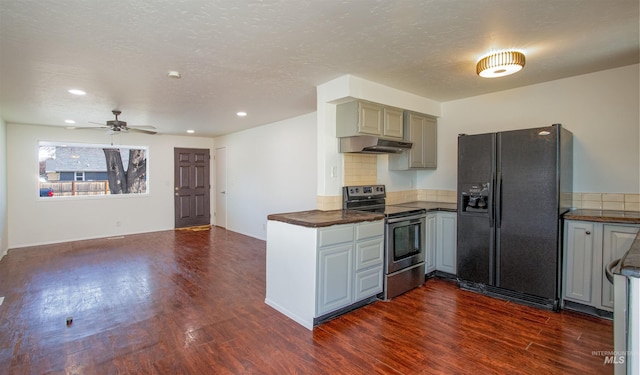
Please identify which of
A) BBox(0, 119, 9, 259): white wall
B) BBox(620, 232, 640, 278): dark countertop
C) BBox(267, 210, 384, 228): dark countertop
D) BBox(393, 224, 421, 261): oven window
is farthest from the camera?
BBox(0, 119, 9, 259): white wall

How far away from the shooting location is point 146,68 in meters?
2.94

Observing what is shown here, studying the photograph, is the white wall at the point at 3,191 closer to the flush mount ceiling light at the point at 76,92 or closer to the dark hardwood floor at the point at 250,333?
the dark hardwood floor at the point at 250,333

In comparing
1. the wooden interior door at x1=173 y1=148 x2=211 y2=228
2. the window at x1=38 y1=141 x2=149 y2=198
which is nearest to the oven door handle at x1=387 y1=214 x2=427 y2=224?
the wooden interior door at x1=173 y1=148 x2=211 y2=228

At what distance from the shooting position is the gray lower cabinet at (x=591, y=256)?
2.70 metres

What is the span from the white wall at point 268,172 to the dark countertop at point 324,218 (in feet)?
6.39

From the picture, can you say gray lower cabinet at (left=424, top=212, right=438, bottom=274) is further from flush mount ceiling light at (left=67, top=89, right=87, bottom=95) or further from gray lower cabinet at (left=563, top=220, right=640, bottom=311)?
flush mount ceiling light at (left=67, top=89, right=87, bottom=95)

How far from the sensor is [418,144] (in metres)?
4.13

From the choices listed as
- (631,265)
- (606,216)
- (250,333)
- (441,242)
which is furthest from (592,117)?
(250,333)

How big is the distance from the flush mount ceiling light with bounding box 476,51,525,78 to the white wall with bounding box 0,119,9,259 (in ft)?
23.3

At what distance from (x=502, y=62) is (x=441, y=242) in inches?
84.5

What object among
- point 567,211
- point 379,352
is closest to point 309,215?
point 379,352

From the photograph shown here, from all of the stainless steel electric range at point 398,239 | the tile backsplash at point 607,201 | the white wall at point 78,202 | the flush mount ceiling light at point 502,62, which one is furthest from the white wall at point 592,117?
the white wall at point 78,202

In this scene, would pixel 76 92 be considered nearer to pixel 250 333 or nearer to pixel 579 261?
pixel 250 333

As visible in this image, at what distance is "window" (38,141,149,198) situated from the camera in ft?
20.3
